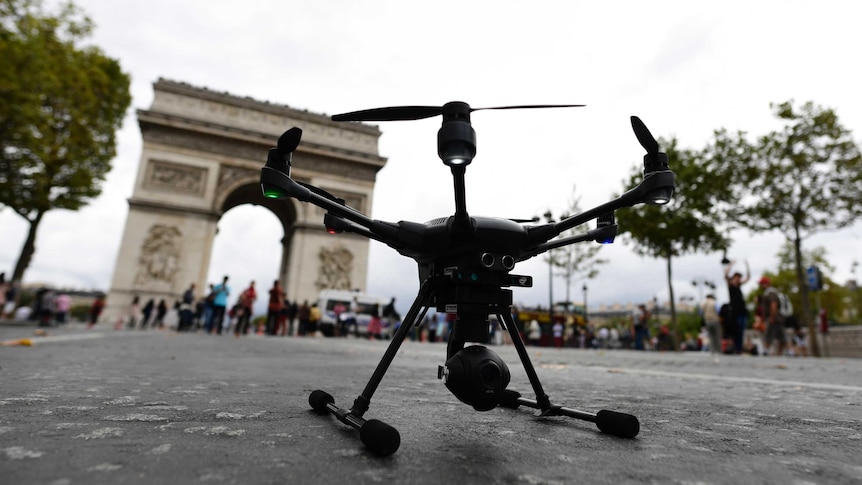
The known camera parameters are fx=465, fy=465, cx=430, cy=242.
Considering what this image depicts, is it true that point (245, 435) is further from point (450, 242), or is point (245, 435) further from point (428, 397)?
point (428, 397)

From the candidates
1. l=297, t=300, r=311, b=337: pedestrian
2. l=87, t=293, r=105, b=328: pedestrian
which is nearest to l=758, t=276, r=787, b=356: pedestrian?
l=297, t=300, r=311, b=337: pedestrian

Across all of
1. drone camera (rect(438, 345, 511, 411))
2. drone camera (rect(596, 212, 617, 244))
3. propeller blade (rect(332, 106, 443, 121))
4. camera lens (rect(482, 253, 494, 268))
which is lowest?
drone camera (rect(438, 345, 511, 411))

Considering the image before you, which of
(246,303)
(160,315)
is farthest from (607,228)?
(160,315)

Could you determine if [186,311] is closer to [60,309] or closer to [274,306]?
[274,306]

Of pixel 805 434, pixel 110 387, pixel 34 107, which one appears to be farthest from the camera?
pixel 34 107

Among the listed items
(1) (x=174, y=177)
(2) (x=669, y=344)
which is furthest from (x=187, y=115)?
(2) (x=669, y=344)

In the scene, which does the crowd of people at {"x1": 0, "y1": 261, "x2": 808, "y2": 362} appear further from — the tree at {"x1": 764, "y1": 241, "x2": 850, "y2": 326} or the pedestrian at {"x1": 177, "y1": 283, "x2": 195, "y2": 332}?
the tree at {"x1": 764, "y1": 241, "x2": 850, "y2": 326}
